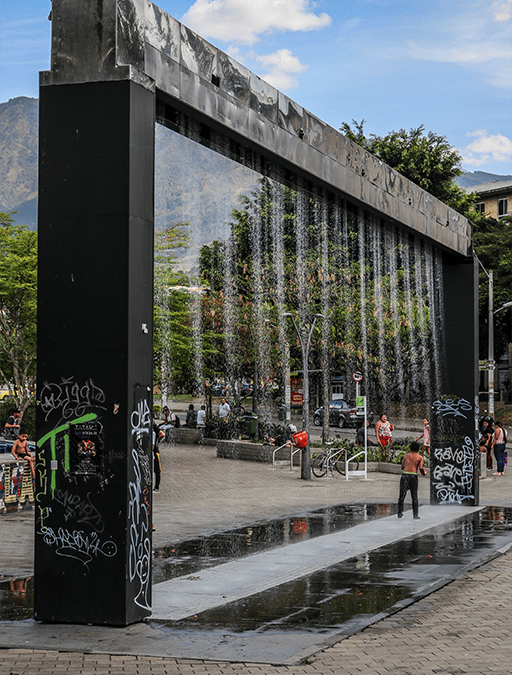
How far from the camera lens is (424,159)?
44.4m

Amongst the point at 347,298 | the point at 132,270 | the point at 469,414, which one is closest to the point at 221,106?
the point at 132,270

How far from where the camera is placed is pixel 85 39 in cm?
827

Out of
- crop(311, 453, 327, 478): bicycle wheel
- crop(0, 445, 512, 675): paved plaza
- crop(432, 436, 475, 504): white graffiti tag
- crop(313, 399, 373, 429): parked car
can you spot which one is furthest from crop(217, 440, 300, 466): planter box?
crop(313, 399, 373, 429): parked car

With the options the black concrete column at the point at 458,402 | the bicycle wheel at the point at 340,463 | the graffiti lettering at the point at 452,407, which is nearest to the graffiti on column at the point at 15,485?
the black concrete column at the point at 458,402

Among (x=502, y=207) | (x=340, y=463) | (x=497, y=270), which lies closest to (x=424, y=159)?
(x=497, y=270)

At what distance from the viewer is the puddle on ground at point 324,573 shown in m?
8.20

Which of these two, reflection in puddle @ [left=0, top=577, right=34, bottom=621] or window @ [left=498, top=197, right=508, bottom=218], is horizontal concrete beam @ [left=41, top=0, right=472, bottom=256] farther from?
window @ [left=498, top=197, right=508, bottom=218]

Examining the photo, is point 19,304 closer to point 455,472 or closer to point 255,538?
point 455,472

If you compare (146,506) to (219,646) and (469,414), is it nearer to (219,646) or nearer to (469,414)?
(219,646)

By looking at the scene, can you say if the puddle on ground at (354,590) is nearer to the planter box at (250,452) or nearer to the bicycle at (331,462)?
the bicycle at (331,462)

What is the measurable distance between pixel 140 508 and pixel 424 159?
129ft

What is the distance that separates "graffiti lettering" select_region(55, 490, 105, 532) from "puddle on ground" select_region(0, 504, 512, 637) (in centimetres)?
115

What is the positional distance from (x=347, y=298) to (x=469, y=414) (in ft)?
57.5

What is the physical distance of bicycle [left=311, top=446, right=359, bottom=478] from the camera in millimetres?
26172
